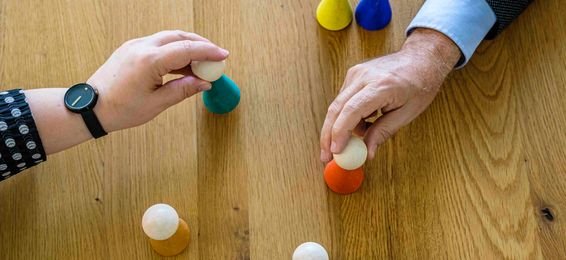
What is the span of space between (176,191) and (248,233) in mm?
137

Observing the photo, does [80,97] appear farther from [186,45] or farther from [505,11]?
[505,11]

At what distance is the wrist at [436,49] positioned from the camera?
876 millimetres

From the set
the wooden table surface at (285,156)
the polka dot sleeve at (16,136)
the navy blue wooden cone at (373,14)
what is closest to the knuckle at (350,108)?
the wooden table surface at (285,156)

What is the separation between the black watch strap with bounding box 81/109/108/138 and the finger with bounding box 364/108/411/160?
1.35 ft

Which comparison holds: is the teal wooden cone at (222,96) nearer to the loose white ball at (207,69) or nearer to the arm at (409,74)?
the loose white ball at (207,69)

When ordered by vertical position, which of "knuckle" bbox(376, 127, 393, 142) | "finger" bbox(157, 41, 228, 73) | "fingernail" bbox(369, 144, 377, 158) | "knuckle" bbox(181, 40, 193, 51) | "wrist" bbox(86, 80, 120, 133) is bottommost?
"fingernail" bbox(369, 144, 377, 158)

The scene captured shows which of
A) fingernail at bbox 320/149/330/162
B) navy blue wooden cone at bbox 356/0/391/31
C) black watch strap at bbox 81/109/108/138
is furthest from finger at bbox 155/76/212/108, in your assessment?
navy blue wooden cone at bbox 356/0/391/31

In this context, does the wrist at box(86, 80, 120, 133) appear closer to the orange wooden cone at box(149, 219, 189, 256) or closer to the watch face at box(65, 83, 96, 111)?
the watch face at box(65, 83, 96, 111)

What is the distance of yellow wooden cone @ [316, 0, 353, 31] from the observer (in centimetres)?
96

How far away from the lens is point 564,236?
2.79 feet

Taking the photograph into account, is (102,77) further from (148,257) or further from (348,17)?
(348,17)

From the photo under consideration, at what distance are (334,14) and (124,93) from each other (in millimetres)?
388

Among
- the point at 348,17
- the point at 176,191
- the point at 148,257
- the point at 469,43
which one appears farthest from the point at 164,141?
the point at 469,43

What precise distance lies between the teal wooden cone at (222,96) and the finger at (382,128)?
0.23 metres
